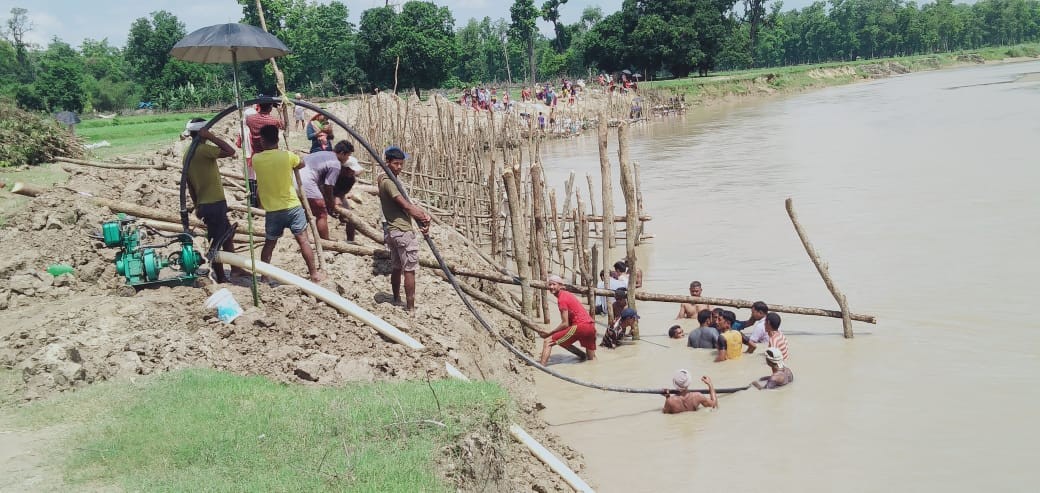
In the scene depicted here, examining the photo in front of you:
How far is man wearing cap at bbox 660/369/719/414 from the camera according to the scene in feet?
24.5

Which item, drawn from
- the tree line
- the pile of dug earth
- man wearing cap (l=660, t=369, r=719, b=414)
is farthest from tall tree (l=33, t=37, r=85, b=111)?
man wearing cap (l=660, t=369, r=719, b=414)

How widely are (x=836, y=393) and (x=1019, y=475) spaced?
1823 millimetres

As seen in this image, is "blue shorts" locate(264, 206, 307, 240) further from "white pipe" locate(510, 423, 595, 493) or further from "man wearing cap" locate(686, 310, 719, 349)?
"man wearing cap" locate(686, 310, 719, 349)

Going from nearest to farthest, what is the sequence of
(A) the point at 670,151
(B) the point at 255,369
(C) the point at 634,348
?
(B) the point at 255,369 < (C) the point at 634,348 < (A) the point at 670,151

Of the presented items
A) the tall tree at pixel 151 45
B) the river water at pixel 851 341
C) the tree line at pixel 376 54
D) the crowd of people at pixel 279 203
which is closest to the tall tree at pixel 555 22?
the tree line at pixel 376 54

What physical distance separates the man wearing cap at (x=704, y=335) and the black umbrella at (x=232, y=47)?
4834mm

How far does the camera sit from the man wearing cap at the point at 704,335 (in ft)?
30.1

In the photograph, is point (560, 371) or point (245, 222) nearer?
point (560, 371)

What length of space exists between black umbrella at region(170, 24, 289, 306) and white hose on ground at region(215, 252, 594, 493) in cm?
41

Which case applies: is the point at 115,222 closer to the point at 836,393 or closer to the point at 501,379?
the point at 501,379

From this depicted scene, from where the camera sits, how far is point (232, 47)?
6543mm

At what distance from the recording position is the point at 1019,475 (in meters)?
6.27

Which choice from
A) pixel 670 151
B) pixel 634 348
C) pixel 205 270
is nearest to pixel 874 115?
A: pixel 670 151

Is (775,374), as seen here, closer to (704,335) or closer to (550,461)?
(704,335)
